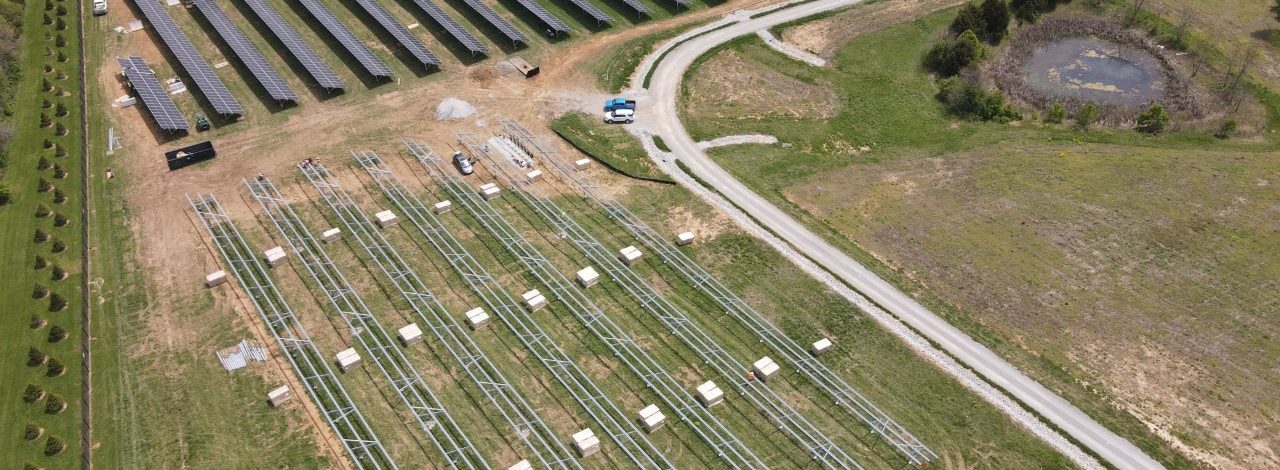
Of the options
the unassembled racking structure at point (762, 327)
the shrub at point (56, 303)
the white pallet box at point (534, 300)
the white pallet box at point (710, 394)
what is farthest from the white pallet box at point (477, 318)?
the shrub at point (56, 303)

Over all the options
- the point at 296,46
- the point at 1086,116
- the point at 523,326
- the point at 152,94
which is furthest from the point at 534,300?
the point at 1086,116

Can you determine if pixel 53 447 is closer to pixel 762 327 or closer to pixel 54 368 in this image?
pixel 54 368

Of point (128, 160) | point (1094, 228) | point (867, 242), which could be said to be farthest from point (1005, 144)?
point (128, 160)

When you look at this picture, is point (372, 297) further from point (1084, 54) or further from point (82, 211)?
point (1084, 54)

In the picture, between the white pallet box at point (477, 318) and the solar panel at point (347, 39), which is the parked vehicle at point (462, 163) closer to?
the solar panel at point (347, 39)

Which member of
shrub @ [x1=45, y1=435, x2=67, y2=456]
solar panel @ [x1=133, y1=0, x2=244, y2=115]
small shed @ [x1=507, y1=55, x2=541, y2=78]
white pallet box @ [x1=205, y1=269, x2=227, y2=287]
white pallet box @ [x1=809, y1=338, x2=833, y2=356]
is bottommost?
shrub @ [x1=45, y1=435, x2=67, y2=456]

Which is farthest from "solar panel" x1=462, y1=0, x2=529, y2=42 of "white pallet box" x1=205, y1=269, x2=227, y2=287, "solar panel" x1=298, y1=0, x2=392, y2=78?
"white pallet box" x1=205, y1=269, x2=227, y2=287

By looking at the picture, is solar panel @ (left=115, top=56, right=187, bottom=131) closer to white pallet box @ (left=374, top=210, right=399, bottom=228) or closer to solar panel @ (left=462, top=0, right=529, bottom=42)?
white pallet box @ (left=374, top=210, right=399, bottom=228)
